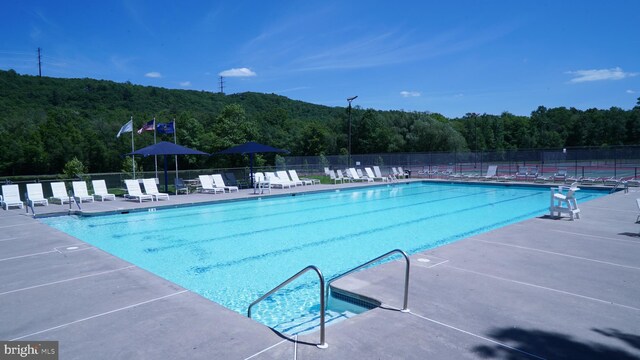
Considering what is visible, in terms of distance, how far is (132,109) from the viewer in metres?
41.1

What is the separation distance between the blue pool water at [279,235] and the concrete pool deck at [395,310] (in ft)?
4.04

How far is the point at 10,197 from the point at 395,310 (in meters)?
13.9

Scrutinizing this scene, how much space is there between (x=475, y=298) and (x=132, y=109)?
43.3 meters

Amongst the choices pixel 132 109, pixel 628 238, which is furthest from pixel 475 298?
pixel 132 109

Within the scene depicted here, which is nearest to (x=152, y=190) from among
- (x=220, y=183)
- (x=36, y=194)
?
(x=220, y=183)

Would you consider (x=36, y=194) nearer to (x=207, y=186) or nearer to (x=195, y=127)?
(x=207, y=186)

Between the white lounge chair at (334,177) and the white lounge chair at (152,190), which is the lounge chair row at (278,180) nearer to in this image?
the white lounge chair at (334,177)

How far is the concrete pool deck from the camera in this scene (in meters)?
3.21

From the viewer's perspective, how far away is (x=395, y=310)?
396cm

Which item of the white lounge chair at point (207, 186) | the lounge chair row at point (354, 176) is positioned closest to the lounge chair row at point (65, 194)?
the white lounge chair at point (207, 186)

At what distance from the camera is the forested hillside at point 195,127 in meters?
35.5

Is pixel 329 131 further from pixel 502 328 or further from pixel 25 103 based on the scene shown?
pixel 502 328

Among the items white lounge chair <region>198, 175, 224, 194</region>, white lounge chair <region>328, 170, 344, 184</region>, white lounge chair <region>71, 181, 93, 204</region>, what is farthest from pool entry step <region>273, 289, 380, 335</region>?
white lounge chair <region>328, 170, 344, 184</region>

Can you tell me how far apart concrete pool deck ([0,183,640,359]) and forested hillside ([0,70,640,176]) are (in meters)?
30.5
